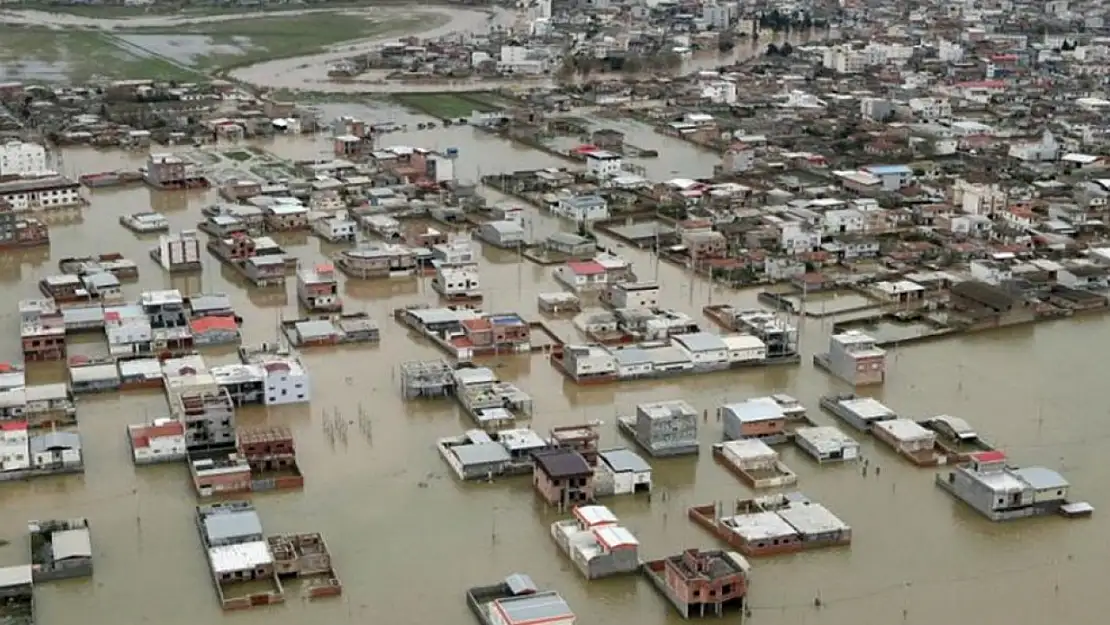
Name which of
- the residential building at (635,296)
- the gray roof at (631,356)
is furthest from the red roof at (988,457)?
the residential building at (635,296)

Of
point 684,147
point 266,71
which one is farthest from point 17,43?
point 684,147

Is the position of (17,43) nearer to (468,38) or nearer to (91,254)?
(468,38)

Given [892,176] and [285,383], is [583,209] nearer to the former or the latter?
[892,176]

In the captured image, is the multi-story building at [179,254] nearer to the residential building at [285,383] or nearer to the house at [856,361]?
the residential building at [285,383]

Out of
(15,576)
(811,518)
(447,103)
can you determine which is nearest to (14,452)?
(15,576)

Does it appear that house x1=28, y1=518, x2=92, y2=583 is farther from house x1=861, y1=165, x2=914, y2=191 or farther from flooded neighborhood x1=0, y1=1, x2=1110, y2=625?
house x1=861, y1=165, x2=914, y2=191

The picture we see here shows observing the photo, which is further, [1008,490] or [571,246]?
[571,246]
